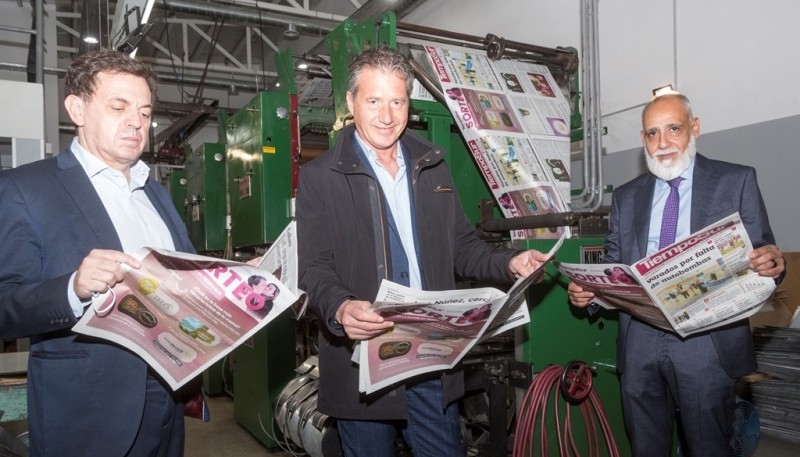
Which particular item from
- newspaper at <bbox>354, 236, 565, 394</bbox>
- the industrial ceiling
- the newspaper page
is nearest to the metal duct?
the industrial ceiling

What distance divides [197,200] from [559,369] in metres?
3.90

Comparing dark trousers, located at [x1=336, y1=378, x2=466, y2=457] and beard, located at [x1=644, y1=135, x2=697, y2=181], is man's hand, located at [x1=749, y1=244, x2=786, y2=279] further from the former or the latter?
dark trousers, located at [x1=336, y1=378, x2=466, y2=457]

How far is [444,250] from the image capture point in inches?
60.3

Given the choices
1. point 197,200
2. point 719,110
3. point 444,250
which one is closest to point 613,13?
point 719,110

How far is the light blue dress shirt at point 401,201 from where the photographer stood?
1.49m

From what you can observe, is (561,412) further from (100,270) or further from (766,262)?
(100,270)

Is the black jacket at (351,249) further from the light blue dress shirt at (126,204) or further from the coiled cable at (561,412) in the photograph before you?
the coiled cable at (561,412)

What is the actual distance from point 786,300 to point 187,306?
3.03 metres

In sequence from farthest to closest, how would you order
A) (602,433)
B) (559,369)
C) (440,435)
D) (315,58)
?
(315,58), (602,433), (559,369), (440,435)

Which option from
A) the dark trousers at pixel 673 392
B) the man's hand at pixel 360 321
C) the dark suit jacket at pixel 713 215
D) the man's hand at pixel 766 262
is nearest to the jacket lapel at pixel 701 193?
the dark suit jacket at pixel 713 215

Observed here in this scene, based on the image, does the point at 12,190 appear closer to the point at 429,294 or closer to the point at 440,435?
the point at 429,294

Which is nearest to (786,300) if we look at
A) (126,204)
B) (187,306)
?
(187,306)

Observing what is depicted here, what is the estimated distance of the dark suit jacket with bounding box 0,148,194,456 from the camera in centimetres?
112

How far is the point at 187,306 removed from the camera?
3.69ft
